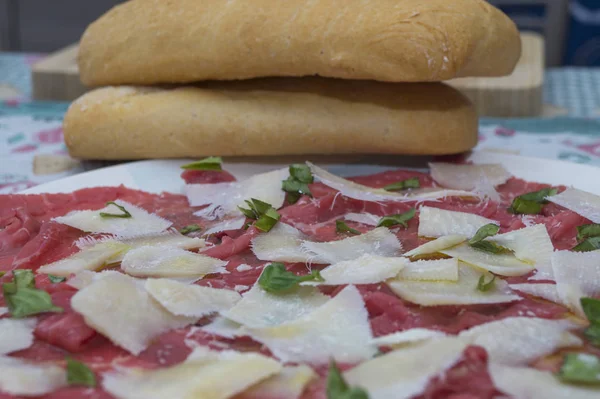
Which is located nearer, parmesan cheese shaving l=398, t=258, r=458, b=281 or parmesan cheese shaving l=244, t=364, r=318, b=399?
parmesan cheese shaving l=244, t=364, r=318, b=399

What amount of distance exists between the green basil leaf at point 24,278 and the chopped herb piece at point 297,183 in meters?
0.63

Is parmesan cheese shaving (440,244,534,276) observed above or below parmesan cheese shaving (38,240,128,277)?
above

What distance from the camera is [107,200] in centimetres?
181

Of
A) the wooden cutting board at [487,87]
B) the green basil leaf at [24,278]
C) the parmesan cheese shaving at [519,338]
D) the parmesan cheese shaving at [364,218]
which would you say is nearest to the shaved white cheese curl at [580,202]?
the parmesan cheese shaving at [364,218]

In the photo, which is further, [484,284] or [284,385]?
[484,284]

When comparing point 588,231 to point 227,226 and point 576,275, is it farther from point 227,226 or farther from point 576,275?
point 227,226

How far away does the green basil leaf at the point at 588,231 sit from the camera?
151 cm

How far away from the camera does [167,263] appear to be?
54.7 inches

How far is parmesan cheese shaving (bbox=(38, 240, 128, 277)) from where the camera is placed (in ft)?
4.50

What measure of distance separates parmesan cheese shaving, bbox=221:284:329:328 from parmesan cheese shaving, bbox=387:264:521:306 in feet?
0.42

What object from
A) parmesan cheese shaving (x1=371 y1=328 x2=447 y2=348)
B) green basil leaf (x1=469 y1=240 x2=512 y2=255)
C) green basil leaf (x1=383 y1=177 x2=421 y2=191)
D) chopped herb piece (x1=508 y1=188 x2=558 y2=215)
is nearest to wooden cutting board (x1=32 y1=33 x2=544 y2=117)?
green basil leaf (x1=383 y1=177 x2=421 y2=191)

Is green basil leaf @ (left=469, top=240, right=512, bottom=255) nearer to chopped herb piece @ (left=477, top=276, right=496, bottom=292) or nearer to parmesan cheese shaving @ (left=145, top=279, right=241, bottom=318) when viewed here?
chopped herb piece @ (left=477, top=276, right=496, bottom=292)

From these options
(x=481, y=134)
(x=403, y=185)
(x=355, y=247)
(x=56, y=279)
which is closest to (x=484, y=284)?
(x=355, y=247)

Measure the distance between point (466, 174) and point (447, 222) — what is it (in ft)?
1.25
